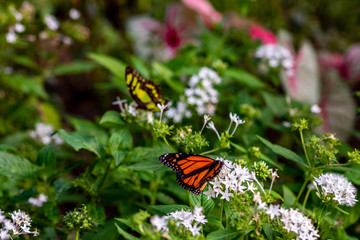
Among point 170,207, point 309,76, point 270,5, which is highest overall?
point 270,5

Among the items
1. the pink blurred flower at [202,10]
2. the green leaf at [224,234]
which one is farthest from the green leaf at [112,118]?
the pink blurred flower at [202,10]

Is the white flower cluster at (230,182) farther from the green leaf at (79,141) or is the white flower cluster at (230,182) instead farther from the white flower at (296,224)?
the green leaf at (79,141)

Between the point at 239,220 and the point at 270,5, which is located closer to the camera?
the point at 239,220

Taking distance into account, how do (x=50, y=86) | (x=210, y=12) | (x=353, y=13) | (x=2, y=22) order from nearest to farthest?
(x=2, y=22), (x=210, y=12), (x=50, y=86), (x=353, y=13)

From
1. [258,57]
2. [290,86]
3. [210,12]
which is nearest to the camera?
[258,57]

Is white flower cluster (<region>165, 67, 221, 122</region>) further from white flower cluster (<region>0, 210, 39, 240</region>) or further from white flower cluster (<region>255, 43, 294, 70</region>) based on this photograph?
white flower cluster (<region>0, 210, 39, 240</region>)

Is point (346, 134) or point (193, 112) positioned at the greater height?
point (346, 134)

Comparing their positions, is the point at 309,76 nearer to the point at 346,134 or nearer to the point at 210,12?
the point at 346,134

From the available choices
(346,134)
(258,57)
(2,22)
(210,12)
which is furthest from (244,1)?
(2,22)
